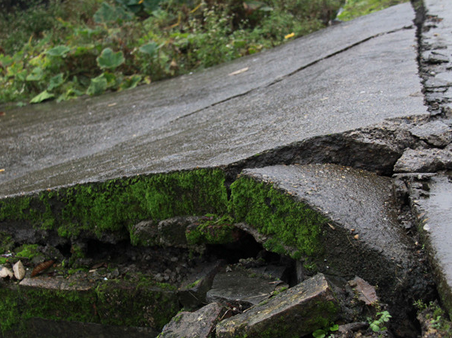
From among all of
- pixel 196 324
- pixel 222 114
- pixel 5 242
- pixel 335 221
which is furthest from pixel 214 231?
pixel 222 114

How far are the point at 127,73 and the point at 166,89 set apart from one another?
161cm

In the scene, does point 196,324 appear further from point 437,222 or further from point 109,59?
point 109,59

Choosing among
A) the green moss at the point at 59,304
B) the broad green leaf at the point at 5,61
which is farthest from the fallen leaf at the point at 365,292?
the broad green leaf at the point at 5,61

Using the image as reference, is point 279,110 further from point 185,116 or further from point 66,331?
point 66,331

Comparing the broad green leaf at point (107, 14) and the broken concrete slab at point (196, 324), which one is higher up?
the broad green leaf at point (107, 14)

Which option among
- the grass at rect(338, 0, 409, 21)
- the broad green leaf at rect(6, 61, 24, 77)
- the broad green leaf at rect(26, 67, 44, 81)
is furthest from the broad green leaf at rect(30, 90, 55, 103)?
the grass at rect(338, 0, 409, 21)

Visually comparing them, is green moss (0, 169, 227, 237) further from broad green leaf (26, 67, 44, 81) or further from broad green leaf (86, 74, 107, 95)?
broad green leaf (26, 67, 44, 81)

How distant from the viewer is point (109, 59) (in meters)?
5.65

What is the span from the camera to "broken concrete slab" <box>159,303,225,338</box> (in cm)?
141

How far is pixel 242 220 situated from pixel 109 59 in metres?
4.48

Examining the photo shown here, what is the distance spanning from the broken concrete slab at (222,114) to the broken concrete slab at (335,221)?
0.22 metres

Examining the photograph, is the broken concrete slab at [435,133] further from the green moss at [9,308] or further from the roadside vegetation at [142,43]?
the roadside vegetation at [142,43]

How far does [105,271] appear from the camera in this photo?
6.78 feet

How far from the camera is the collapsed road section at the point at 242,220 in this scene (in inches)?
51.9
